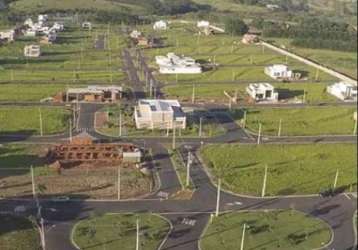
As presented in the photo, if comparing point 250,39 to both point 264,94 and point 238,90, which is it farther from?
point 264,94

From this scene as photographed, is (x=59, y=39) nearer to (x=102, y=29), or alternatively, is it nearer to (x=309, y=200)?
(x=102, y=29)

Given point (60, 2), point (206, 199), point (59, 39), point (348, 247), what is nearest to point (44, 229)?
point (206, 199)

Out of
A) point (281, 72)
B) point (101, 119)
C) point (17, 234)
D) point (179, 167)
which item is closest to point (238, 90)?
point (281, 72)

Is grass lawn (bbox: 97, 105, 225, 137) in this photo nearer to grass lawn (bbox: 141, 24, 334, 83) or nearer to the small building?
grass lawn (bbox: 141, 24, 334, 83)

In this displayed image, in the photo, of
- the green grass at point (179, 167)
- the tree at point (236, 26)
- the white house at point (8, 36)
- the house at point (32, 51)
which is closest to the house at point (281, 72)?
the green grass at point (179, 167)

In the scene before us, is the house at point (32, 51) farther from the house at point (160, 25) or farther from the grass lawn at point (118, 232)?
the grass lawn at point (118, 232)

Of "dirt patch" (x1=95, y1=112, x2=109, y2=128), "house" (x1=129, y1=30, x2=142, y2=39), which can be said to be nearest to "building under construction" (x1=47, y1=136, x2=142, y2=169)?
"dirt patch" (x1=95, y1=112, x2=109, y2=128)

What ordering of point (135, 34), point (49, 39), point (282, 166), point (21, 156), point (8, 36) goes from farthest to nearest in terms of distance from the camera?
1. point (135, 34)
2. point (49, 39)
3. point (8, 36)
4. point (21, 156)
5. point (282, 166)
